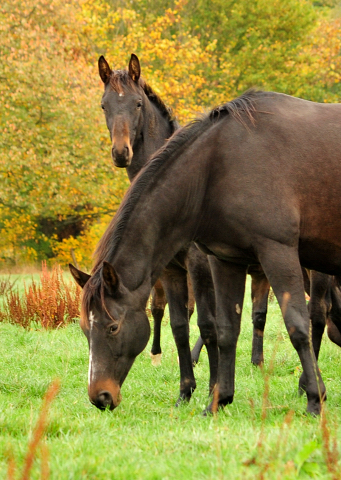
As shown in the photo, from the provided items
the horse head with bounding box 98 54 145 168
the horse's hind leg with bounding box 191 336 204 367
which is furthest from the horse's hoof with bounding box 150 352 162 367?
the horse head with bounding box 98 54 145 168

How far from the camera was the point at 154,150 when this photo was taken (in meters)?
6.09

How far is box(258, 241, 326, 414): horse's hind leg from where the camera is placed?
163 inches

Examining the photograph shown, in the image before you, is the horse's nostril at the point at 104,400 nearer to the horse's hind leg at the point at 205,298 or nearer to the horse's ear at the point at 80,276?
the horse's ear at the point at 80,276

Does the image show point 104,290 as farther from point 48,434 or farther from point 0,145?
point 0,145

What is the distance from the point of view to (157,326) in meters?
7.70

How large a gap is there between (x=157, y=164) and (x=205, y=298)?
1471mm

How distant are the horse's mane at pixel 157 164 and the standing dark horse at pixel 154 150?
1031 mm

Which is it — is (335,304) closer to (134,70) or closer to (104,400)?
(104,400)

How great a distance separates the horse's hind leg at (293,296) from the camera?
4129 millimetres

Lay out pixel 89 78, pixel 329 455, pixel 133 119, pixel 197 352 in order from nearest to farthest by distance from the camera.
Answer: pixel 329 455
pixel 133 119
pixel 197 352
pixel 89 78

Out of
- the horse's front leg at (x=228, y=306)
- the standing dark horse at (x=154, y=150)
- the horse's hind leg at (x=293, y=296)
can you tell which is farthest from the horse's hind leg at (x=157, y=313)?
the horse's hind leg at (x=293, y=296)

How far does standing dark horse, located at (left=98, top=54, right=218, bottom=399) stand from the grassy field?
463 millimetres

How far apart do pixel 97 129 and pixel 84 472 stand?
54.0 ft

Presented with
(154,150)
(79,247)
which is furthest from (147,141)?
(79,247)
